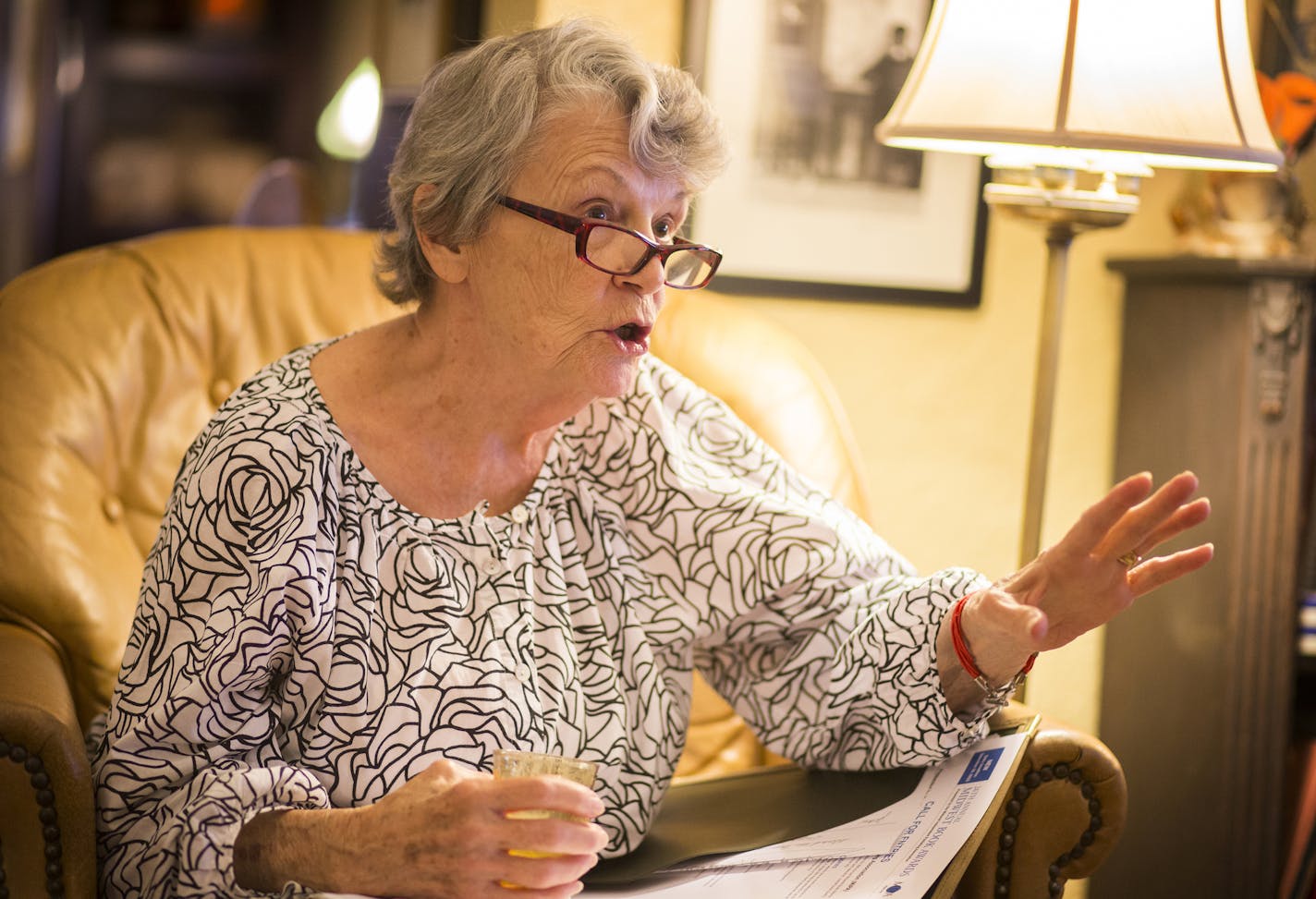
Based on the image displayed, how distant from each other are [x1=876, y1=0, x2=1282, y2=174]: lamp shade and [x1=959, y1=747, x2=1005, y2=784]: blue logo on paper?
0.63 metres

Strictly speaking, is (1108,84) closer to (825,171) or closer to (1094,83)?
(1094,83)

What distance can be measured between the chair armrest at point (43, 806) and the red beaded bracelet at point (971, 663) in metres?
0.76

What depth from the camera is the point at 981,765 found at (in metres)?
1.30

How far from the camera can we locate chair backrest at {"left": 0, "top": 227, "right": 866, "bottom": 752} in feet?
4.98

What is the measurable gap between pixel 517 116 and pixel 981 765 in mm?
748

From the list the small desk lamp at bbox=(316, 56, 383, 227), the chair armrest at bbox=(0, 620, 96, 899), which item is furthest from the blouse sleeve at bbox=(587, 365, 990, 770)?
the small desk lamp at bbox=(316, 56, 383, 227)

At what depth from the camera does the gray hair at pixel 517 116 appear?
125 centimetres

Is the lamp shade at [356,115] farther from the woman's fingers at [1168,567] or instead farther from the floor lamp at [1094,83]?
the woman's fingers at [1168,567]

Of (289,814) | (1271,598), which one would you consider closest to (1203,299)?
(1271,598)

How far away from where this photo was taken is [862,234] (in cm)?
221

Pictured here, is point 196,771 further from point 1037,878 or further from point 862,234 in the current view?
point 862,234

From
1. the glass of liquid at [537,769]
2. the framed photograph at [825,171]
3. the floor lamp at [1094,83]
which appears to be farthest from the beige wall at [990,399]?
the glass of liquid at [537,769]

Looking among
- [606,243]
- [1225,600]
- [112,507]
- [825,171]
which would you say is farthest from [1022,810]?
[825,171]

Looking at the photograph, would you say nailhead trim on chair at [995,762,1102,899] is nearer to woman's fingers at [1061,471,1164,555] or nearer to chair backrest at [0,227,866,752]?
woman's fingers at [1061,471,1164,555]
